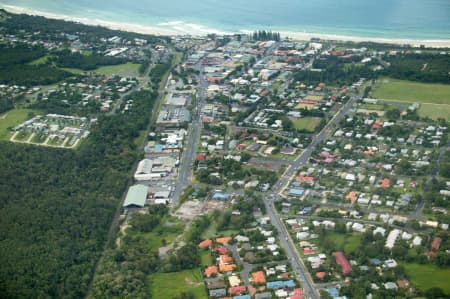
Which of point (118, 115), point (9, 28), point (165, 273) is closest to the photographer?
point (165, 273)

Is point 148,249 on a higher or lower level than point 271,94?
lower

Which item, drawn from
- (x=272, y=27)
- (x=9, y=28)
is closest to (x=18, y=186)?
(x=9, y=28)

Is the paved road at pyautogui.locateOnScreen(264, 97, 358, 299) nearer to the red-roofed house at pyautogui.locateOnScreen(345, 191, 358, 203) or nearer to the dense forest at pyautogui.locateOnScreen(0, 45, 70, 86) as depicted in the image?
the red-roofed house at pyautogui.locateOnScreen(345, 191, 358, 203)

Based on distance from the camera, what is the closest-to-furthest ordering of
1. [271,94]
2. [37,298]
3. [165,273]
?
[37,298] → [165,273] → [271,94]

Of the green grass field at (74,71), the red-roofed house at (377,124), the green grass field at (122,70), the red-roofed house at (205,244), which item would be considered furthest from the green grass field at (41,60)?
the red-roofed house at (205,244)

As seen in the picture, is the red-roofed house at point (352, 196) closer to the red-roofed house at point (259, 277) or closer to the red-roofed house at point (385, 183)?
the red-roofed house at point (385, 183)

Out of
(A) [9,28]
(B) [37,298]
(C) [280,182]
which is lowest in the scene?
(B) [37,298]

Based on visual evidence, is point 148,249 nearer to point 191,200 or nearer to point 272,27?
point 191,200
